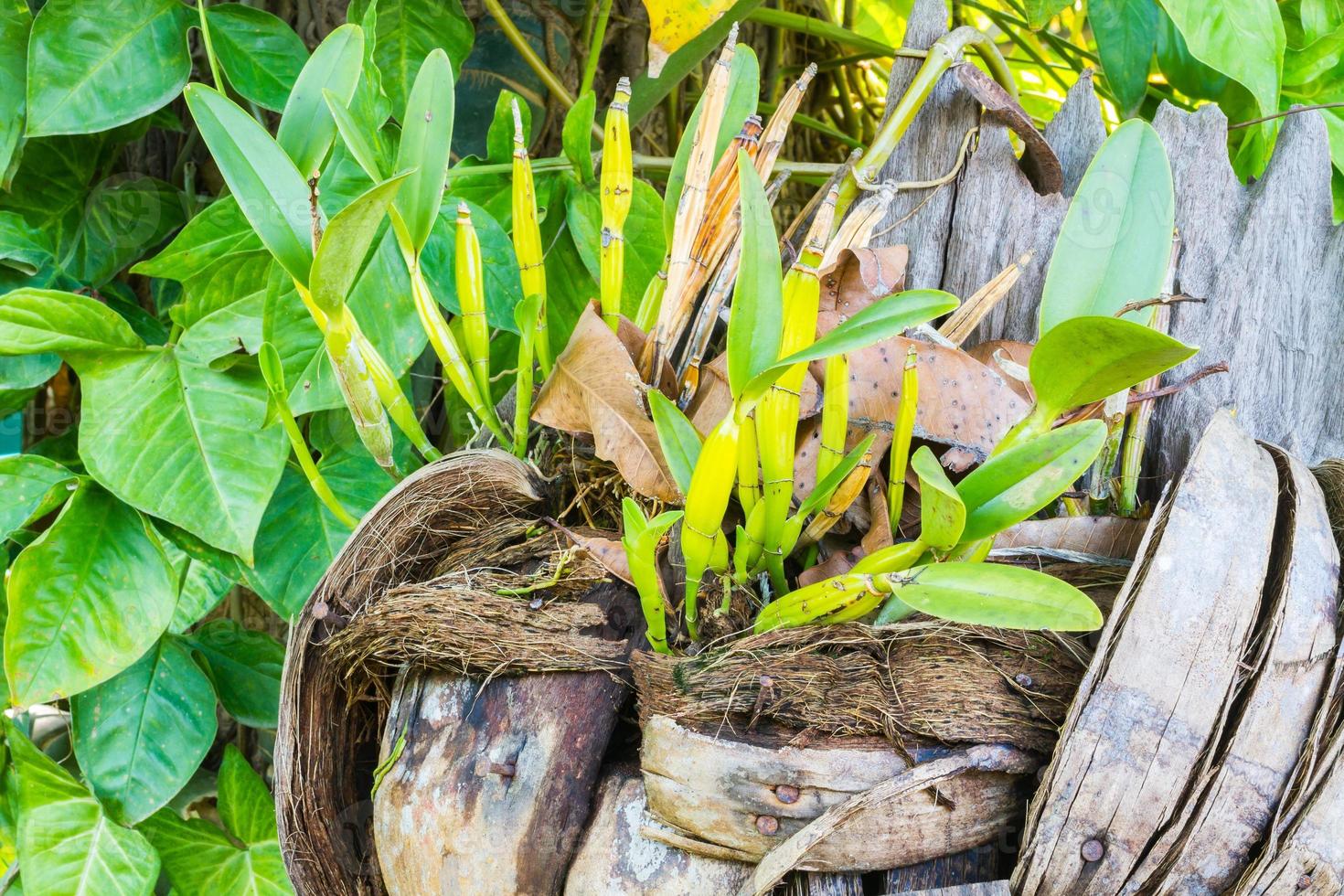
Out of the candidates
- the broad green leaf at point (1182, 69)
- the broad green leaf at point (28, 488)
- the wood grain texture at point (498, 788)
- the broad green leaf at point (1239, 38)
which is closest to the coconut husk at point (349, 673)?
the wood grain texture at point (498, 788)

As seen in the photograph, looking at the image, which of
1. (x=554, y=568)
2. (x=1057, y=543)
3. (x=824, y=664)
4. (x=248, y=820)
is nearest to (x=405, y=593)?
(x=554, y=568)

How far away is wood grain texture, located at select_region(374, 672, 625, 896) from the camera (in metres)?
0.49

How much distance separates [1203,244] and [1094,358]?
0.32 meters

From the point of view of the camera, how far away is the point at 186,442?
75 cm

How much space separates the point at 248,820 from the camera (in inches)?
38.7

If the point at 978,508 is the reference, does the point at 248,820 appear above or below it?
below

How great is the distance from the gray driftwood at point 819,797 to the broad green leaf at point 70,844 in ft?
2.07

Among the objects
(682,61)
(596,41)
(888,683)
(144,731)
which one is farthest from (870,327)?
(144,731)

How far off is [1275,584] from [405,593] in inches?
16.1

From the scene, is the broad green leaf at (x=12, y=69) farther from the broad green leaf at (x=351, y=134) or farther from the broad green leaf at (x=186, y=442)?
the broad green leaf at (x=351, y=134)

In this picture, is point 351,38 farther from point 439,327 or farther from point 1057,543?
point 1057,543

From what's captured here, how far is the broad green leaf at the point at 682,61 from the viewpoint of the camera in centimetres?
77

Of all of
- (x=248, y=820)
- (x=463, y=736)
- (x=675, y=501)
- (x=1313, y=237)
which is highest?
(x=1313, y=237)

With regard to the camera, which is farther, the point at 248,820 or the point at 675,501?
the point at 248,820
